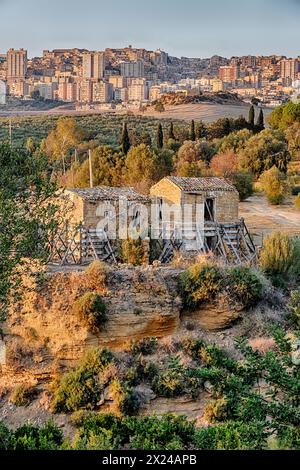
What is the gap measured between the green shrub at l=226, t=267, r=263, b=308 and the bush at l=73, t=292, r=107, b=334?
9.59ft

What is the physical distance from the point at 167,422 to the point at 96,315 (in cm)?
636

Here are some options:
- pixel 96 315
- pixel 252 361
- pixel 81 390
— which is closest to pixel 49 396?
pixel 81 390

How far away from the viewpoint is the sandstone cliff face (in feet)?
48.1

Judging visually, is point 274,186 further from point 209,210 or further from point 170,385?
point 170,385

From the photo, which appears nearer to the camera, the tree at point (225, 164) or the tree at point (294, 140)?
the tree at point (225, 164)

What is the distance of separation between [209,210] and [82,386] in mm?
6775

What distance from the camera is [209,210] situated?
18625 millimetres

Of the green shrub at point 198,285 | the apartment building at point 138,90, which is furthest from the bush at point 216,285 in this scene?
the apartment building at point 138,90

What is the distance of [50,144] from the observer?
3206 cm

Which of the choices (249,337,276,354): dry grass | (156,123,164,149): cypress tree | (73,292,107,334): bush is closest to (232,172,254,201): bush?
(156,123,164,149): cypress tree

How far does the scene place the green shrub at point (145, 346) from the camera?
14.5 m

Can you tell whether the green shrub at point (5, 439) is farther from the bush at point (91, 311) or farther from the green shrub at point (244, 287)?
the green shrub at point (244, 287)

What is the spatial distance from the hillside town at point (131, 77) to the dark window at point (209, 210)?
60.3 feet

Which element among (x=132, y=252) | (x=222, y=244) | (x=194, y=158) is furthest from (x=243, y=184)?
(x=132, y=252)
